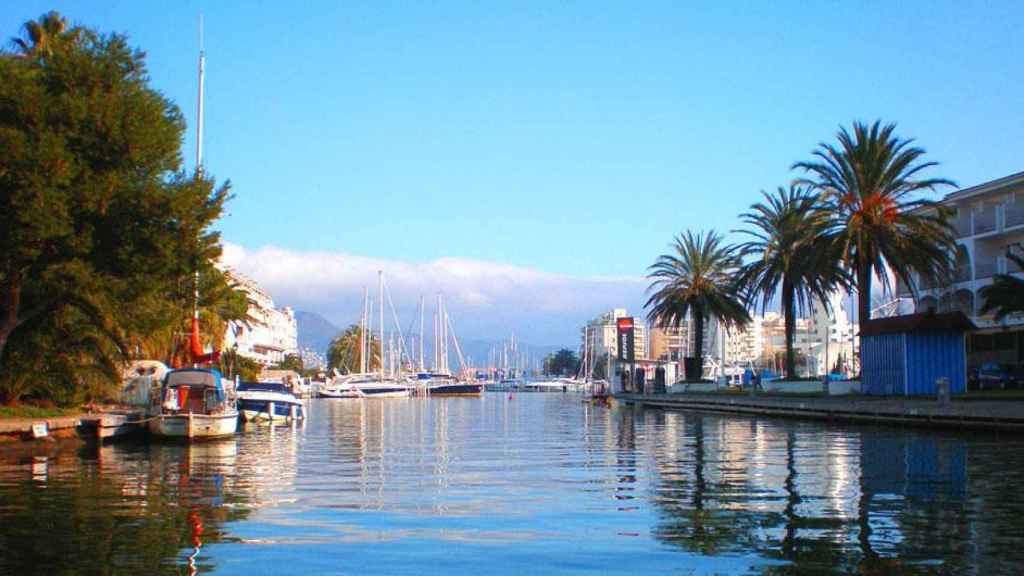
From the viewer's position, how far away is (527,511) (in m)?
15.7

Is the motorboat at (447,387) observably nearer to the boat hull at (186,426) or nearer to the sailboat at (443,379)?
the sailboat at (443,379)

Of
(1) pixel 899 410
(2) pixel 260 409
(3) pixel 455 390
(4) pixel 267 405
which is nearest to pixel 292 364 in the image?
(3) pixel 455 390

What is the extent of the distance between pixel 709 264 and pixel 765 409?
24504 millimetres

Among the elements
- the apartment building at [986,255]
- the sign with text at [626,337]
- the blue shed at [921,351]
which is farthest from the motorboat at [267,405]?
the sign with text at [626,337]

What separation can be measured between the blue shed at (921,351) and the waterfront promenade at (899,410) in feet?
3.68

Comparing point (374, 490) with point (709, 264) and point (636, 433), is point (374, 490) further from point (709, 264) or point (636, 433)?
point (709, 264)

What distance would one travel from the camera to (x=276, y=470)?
76.8ft

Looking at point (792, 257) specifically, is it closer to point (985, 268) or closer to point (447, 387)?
point (985, 268)

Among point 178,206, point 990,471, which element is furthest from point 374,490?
point 178,206

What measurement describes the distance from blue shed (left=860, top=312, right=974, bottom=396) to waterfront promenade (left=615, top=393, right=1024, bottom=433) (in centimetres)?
112

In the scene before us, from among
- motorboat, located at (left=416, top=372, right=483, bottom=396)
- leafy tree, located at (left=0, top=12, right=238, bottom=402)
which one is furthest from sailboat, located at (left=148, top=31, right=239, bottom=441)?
motorboat, located at (left=416, top=372, right=483, bottom=396)

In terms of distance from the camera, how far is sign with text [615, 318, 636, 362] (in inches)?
3711

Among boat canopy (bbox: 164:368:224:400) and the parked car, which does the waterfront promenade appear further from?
boat canopy (bbox: 164:368:224:400)

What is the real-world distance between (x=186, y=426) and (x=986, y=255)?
53.7 metres
